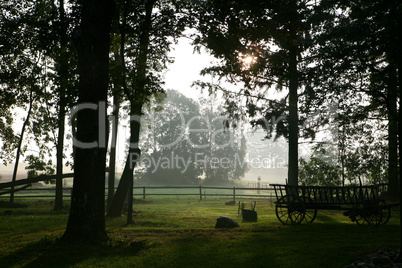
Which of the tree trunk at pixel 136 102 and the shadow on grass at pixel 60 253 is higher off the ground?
the tree trunk at pixel 136 102

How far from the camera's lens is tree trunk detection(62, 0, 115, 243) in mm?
8703

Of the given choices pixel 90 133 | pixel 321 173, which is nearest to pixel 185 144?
pixel 321 173

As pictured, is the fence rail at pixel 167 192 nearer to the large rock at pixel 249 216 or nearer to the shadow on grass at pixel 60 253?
the large rock at pixel 249 216

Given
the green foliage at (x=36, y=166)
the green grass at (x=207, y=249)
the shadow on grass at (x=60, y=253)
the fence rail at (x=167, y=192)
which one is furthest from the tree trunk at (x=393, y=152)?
the green foliage at (x=36, y=166)

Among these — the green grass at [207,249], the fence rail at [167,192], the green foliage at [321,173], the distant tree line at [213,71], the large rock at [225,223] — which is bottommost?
the fence rail at [167,192]

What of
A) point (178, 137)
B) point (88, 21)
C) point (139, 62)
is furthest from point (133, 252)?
point (178, 137)

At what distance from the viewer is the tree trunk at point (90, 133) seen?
870 cm

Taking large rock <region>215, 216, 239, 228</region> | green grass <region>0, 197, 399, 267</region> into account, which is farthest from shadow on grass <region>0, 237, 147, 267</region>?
large rock <region>215, 216, 239, 228</region>

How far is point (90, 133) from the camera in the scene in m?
8.90

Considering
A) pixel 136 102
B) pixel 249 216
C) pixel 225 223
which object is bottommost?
pixel 249 216

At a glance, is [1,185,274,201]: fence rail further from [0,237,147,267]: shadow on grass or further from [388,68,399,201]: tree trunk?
[0,237,147,267]: shadow on grass

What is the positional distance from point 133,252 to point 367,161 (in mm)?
18513

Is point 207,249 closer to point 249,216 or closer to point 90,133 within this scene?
point 90,133

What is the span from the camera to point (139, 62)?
15.0 meters
